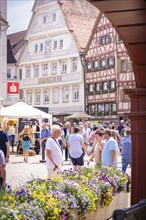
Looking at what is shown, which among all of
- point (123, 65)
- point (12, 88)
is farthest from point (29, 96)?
point (12, 88)

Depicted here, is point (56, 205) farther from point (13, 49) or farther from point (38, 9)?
point (13, 49)

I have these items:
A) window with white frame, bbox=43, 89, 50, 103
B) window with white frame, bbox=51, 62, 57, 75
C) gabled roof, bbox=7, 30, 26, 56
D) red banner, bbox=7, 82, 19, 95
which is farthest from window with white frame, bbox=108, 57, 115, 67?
gabled roof, bbox=7, 30, 26, 56

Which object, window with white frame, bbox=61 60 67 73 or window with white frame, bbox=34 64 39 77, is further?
window with white frame, bbox=34 64 39 77

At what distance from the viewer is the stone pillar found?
19.8 ft

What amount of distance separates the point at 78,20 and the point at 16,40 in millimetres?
15610

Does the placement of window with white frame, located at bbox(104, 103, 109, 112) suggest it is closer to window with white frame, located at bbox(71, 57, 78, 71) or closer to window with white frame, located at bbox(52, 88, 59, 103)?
window with white frame, located at bbox(71, 57, 78, 71)

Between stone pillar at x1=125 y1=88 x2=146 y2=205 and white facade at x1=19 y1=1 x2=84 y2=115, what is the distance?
47.5 meters

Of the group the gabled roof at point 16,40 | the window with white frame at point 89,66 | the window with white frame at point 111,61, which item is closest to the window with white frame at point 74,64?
the window with white frame at point 89,66

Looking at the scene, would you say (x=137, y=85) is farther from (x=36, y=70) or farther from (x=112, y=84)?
(x=36, y=70)

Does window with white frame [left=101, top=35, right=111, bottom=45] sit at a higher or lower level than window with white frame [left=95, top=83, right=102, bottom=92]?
higher

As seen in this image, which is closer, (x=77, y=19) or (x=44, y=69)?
(x=77, y=19)

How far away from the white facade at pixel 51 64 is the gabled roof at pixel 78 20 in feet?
1.65

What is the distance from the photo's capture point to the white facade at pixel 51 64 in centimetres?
5491

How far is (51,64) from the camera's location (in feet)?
191
